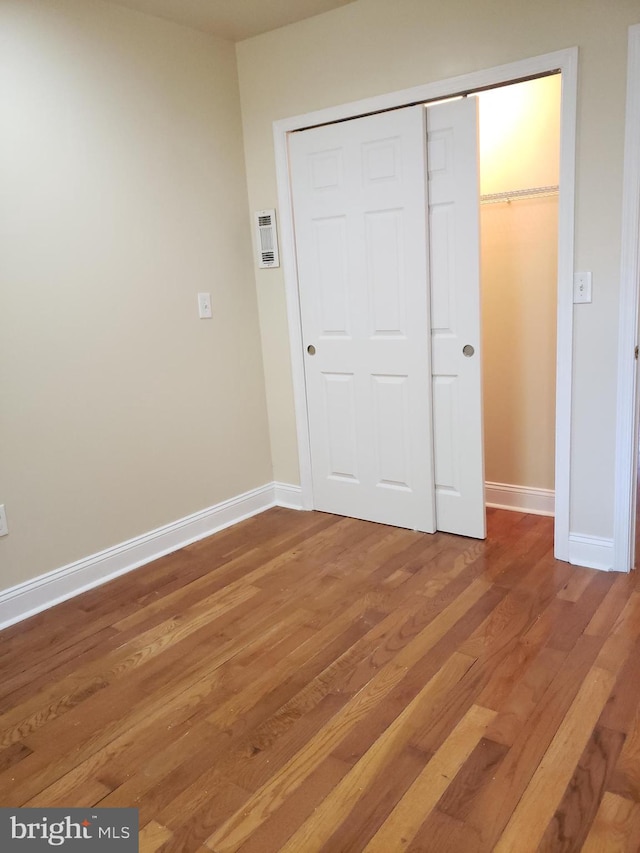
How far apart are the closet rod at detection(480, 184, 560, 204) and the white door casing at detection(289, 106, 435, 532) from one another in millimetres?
597

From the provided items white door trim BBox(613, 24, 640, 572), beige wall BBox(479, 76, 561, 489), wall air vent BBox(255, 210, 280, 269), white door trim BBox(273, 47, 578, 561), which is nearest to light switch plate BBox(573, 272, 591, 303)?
white door trim BBox(273, 47, 578, 561)

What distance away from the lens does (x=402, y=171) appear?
9.84 ft

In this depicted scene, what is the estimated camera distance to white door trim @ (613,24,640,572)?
7.92ft

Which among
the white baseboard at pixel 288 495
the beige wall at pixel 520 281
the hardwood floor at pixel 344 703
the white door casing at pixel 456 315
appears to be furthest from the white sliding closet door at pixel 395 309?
the beige wall at pixel 520 281

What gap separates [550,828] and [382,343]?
220 cm

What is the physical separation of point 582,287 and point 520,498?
131 cm

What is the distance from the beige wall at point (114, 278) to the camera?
2.61 metres

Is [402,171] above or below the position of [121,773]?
above

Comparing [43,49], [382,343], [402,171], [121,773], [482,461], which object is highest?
[43,49]

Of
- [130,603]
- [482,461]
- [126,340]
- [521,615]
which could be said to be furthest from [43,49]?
[521,615]

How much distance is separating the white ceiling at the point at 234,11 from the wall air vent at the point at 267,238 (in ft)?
2.82

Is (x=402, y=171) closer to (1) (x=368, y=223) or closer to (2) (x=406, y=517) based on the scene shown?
(1) (x=368, y=223)

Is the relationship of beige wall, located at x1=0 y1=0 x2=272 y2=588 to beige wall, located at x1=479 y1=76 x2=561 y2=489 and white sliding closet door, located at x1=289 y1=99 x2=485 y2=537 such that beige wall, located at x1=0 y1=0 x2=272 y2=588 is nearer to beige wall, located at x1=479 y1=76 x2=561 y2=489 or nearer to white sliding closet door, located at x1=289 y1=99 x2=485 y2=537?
white sliding closet door, located at x1=289 y1=99 x2=485 y2=537

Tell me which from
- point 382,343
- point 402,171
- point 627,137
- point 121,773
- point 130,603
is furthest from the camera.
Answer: point 382,343
